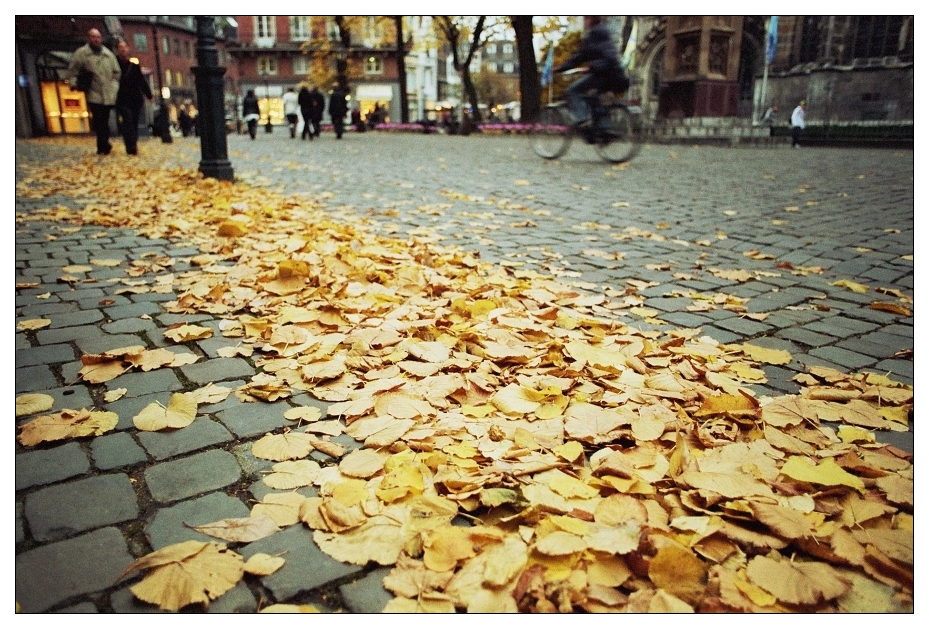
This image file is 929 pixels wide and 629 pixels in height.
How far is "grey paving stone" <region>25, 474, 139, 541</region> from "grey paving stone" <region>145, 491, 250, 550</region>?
83 millimetres

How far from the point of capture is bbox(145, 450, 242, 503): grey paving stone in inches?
64.5

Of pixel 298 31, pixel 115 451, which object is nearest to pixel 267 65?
pixel 298 31

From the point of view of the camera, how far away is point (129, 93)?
Answer: 473 inches

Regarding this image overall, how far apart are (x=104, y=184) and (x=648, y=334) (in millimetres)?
7430

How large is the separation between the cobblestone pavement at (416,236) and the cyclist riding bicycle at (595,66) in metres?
1.24

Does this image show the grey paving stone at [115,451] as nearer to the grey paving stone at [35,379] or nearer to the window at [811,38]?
the grey paving stone at [35,379]

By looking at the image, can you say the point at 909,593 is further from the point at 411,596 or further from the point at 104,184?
the point at 104,184

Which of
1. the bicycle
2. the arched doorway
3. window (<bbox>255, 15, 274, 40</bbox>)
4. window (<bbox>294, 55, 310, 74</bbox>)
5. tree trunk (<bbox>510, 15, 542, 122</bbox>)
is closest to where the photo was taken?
the bicycle

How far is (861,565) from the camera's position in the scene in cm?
137

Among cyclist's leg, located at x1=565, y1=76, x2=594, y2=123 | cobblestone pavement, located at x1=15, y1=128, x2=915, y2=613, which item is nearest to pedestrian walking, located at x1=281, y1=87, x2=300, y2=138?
cobblestone pavement, located at x1=15, y1=128, x2=915, y2=613

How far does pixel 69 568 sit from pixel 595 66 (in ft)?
29.8

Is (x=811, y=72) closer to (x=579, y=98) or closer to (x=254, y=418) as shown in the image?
(x=579, y=98)

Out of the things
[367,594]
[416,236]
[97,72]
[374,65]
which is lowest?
[367,594]

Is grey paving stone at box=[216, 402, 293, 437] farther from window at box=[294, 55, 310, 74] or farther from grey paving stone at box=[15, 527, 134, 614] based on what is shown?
window at box=[294, 55, 310, 74]
